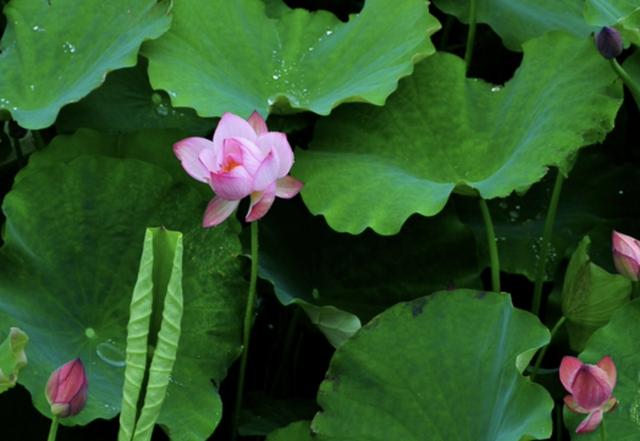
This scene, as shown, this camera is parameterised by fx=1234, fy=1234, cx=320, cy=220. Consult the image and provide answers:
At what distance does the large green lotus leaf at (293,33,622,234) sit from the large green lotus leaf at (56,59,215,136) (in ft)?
0.72

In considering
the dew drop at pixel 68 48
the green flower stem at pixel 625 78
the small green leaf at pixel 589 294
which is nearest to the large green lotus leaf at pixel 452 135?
the green flower stem at pixel 625 78

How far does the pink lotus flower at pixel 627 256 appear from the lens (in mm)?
1362

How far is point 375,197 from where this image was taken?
148 cm

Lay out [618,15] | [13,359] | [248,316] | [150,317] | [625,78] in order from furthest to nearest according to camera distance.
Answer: [618,15] < [625,78] < [248,316] < [13,359] < [150,317]

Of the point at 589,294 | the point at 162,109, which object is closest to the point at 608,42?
the point at 589,294

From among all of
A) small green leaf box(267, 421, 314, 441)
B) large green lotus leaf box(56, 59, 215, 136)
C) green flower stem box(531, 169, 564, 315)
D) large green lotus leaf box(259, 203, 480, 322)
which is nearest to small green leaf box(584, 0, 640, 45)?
green flower stem box(531, 169, 564, 315)

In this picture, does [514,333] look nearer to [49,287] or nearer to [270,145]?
[270,145]

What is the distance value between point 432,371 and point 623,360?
0.69 ft

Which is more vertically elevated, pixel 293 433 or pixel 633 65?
pixel 633 65

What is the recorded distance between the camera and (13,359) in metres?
1.19

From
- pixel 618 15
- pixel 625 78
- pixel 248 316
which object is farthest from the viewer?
pixel 618 15

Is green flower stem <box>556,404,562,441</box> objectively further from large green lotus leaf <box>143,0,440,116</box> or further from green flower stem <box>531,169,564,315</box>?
large green lotus leaf <box>143,0,440,116</box>

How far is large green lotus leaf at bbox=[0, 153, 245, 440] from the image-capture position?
1420 mm

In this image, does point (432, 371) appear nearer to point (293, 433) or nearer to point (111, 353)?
point (293, 433)
